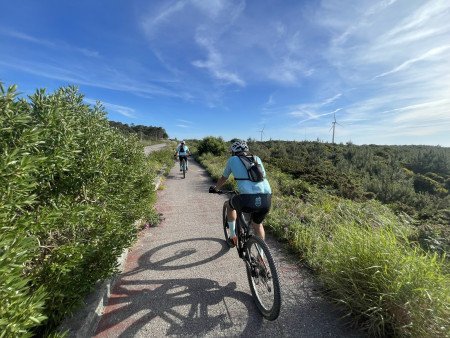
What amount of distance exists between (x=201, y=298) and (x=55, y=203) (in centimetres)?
208

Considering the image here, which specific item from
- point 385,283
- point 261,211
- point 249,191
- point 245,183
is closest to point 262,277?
point 261,211

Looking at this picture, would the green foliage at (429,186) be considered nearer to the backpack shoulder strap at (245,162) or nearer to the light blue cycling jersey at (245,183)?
the light blue cycling jersey at (245,183)

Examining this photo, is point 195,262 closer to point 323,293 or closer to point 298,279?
point 298,279

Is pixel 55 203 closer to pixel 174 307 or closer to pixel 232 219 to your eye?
pixel 174 307

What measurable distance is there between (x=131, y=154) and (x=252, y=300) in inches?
169

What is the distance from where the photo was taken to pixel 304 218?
542cm

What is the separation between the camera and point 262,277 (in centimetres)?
302

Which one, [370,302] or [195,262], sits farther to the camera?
[195,262]

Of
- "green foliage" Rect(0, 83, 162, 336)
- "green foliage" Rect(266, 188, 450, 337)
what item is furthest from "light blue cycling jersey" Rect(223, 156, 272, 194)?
"green foliage" Rect(0, 83, 162, 336)

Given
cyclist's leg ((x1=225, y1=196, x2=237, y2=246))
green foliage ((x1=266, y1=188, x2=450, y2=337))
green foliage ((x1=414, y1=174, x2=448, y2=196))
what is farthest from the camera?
green foliage ((x1=414, y1=174, x2=448, y2=196))

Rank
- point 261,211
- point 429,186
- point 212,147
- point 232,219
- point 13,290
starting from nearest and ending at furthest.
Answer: point 13,290 → point 261,211 → point 232,219 → point 429,186 → point 212,147

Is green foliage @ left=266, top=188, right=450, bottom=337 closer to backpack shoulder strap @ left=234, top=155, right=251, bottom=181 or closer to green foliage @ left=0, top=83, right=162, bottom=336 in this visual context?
backpack shoulder strap @ left=234, top=155, right=251, bottom=181

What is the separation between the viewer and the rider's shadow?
9.04 ft

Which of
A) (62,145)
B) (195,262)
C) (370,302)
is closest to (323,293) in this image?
(370,302)
